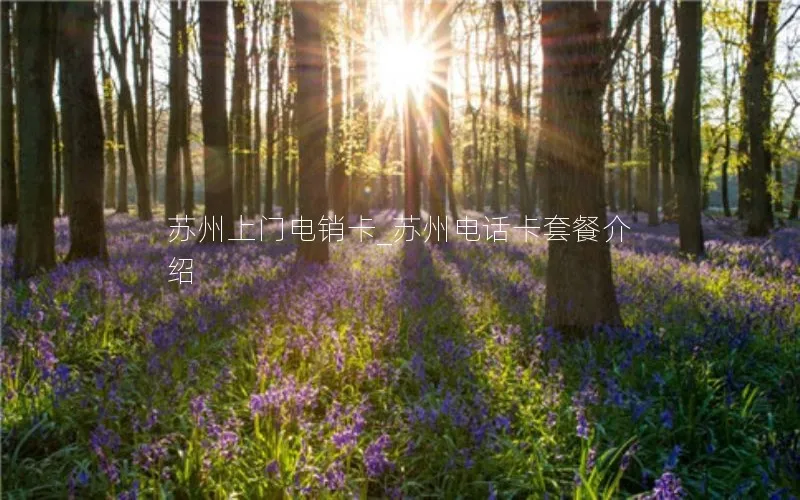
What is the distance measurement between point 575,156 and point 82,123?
26.9 ft

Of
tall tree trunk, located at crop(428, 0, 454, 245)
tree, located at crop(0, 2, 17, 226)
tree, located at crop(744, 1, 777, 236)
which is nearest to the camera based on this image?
tree, located at crop(0, 2, 17, 226)

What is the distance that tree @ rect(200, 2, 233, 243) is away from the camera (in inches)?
573

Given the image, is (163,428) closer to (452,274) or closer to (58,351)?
(58,351)

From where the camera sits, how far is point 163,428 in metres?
3.72

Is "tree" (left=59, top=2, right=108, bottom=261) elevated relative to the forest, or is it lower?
elevated

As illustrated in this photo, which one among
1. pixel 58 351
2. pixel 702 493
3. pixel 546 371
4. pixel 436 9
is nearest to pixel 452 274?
pixel 546 371

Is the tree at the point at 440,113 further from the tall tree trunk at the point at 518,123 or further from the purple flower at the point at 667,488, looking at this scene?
the purple flower at the point at 667,488

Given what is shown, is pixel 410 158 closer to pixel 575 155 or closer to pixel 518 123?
pixel 518 123

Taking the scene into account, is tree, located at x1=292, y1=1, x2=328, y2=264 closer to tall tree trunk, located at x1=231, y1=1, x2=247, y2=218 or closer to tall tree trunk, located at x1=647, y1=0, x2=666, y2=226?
tall tree trunk, located at x1=231, y1=1, x2=247, y2=218

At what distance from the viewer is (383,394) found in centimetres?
457

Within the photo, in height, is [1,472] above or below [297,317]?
below

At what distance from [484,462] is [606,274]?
3.59 m

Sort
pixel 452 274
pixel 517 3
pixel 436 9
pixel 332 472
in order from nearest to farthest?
pixel 332 472 < pixel 452 274 < pixel 436 9 < pixel 517 3

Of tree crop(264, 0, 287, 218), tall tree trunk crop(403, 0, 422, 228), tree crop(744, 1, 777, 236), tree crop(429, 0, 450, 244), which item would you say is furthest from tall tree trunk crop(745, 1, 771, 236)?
tree crop(264, 0, 287, 218)
